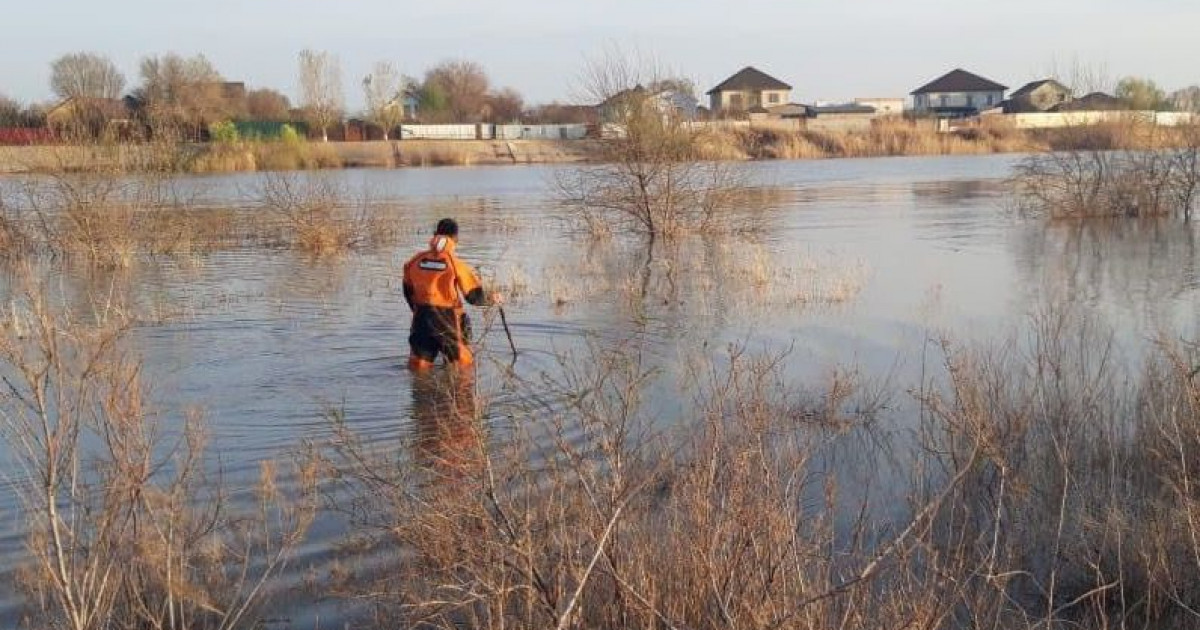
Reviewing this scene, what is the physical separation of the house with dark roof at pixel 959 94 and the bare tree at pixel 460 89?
38.4m

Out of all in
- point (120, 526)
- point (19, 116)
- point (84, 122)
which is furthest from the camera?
point (19, 116)

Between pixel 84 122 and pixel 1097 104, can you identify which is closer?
pixel 84 122

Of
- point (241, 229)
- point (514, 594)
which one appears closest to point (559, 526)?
point (514, 594)

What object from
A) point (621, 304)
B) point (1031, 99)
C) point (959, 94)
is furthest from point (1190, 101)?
point (959, 94)

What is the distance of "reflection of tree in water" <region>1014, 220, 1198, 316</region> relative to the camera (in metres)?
15.9

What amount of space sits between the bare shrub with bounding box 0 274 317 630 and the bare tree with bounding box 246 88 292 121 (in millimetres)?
84048

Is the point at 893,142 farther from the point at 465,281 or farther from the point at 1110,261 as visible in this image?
the point at 465,281

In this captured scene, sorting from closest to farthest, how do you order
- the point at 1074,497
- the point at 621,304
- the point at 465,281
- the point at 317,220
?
the point at 1074,497, the point at 465,281, the point at 621,304, the point at 317,220

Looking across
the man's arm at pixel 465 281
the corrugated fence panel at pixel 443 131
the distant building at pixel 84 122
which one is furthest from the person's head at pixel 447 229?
the corrugated fence panel at pixel 443 131

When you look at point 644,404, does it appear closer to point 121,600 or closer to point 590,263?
point 121,600

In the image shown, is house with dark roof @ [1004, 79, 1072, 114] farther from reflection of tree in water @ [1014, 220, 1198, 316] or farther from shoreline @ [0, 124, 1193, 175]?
reflection of tree in water @ [1014, 220, 1198, 316]

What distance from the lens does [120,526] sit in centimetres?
513

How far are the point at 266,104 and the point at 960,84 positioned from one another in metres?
60.2

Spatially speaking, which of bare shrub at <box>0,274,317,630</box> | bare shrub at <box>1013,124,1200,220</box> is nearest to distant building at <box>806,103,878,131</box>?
bare shrub at <box>1013,124,1200,220</box>
